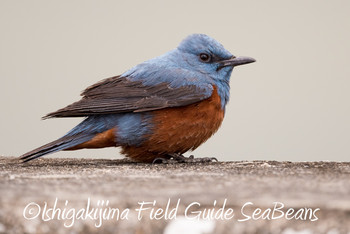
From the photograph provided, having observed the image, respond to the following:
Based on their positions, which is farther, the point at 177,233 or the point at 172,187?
the point at 172,187

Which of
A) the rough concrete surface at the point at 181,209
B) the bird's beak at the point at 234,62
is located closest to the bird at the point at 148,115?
the bird's beak at the point at 234,62

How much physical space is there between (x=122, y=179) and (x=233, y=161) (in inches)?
83.7

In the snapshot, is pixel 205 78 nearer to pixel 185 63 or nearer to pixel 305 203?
pixel 185 63

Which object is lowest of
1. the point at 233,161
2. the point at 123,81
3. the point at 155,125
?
the point at 233,161

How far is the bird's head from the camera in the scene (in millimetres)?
6043

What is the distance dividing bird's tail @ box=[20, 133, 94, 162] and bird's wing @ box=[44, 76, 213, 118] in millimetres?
229

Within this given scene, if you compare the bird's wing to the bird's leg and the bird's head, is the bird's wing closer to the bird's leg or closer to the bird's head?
the bird's head

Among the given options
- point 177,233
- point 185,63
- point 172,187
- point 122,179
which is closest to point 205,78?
point 185,63

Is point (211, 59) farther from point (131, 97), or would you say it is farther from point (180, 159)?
point (180, 159)

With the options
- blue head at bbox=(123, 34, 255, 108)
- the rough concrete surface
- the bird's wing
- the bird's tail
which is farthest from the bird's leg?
the rough concrete surface

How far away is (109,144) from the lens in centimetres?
551

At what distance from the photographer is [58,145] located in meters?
5.27

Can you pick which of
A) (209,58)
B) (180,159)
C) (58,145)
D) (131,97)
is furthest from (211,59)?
(58,145)

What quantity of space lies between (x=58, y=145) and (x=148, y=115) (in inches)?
35.4
